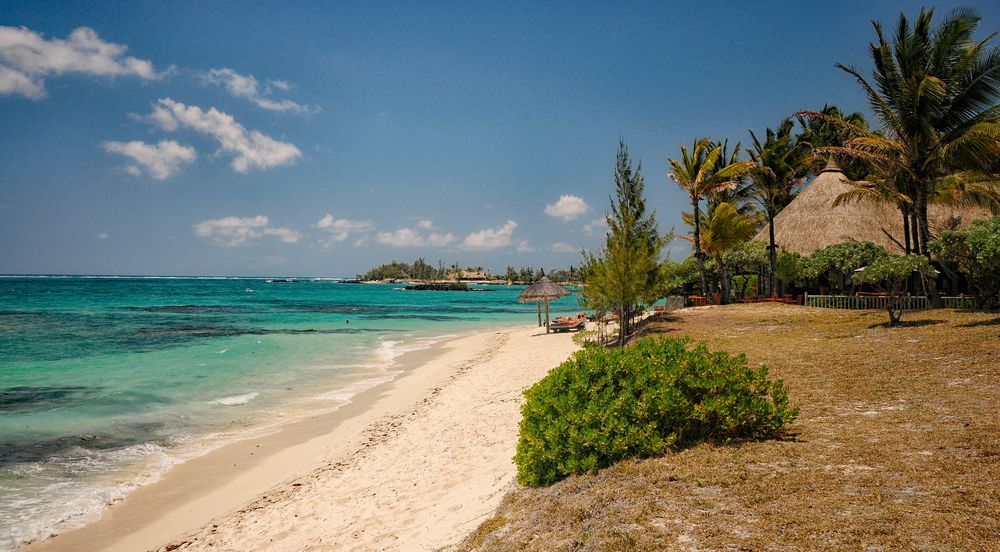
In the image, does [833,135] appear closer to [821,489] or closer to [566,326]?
[566,326]

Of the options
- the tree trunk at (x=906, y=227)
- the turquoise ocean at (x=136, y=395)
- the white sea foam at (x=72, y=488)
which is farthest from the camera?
the tree trunk at (x=906, y=227)

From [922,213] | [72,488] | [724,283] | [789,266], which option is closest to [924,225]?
[922,213]

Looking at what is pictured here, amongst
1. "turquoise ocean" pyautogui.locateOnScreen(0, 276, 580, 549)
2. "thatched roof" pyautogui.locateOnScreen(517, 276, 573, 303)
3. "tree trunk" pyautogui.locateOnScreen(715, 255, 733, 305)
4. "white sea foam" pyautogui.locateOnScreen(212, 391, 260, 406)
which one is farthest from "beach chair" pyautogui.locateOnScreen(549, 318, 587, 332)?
"white sea foam" pyautogui.locateOnScreen(212, 391, 260, 406)

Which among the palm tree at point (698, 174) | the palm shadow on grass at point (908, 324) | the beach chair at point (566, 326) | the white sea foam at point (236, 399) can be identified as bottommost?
the white sea foam at point (236, 399)

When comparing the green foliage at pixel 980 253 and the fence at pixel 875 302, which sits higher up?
the green foliage at pixel 980 253

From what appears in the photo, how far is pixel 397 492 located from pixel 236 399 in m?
10.1

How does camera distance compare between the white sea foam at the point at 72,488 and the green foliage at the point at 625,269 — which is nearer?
the white sea foam at the point at 72,488

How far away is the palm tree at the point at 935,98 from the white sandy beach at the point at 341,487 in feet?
53.0

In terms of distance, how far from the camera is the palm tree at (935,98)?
16.2 metres

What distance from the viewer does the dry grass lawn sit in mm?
3318

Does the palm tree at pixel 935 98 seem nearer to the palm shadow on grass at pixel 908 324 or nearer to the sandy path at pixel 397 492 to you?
the palm shadow on grass at pixel 908 324

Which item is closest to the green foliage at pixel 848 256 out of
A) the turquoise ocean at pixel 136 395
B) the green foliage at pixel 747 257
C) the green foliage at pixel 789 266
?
the green foliage at pixel 789 266

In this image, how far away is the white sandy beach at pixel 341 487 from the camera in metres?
6.17

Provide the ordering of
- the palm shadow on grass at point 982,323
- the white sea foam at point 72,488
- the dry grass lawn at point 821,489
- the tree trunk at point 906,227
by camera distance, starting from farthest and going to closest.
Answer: the tree trunk at point 906,227 < the palm shadow on grass at point 982,323 < the white sea foam at point 72,488 < the dry grass lawn at point 821,489
